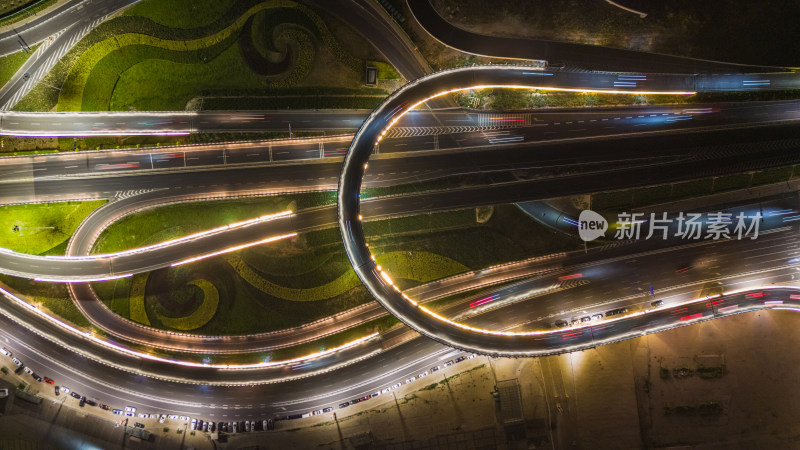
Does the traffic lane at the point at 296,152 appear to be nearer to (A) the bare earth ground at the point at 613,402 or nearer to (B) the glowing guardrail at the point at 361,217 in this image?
(B) the glowing guardrail at the point at 361,217

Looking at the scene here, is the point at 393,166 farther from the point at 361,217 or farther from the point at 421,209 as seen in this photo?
the point at 361,217

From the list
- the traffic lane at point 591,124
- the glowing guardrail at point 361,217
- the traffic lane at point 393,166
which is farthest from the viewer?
the traffic lane at point 591,124

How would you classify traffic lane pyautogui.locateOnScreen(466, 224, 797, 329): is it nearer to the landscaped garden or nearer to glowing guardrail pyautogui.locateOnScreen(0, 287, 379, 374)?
glowing guardrail pyautogui.locateOnScreen(0, 287, 379, 374)

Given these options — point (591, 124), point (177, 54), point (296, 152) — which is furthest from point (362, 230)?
point (591, 124)

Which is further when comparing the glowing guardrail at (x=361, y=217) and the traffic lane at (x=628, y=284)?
the traffic lane at (x=628, y=284)

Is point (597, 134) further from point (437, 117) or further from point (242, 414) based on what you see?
point (242, 414)

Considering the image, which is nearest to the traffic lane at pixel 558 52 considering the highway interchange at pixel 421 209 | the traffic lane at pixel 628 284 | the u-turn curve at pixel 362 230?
the highway interchange at pixel 421 209

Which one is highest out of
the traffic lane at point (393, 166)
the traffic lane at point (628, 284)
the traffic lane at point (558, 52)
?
the traffic lane at point (558, 52)
